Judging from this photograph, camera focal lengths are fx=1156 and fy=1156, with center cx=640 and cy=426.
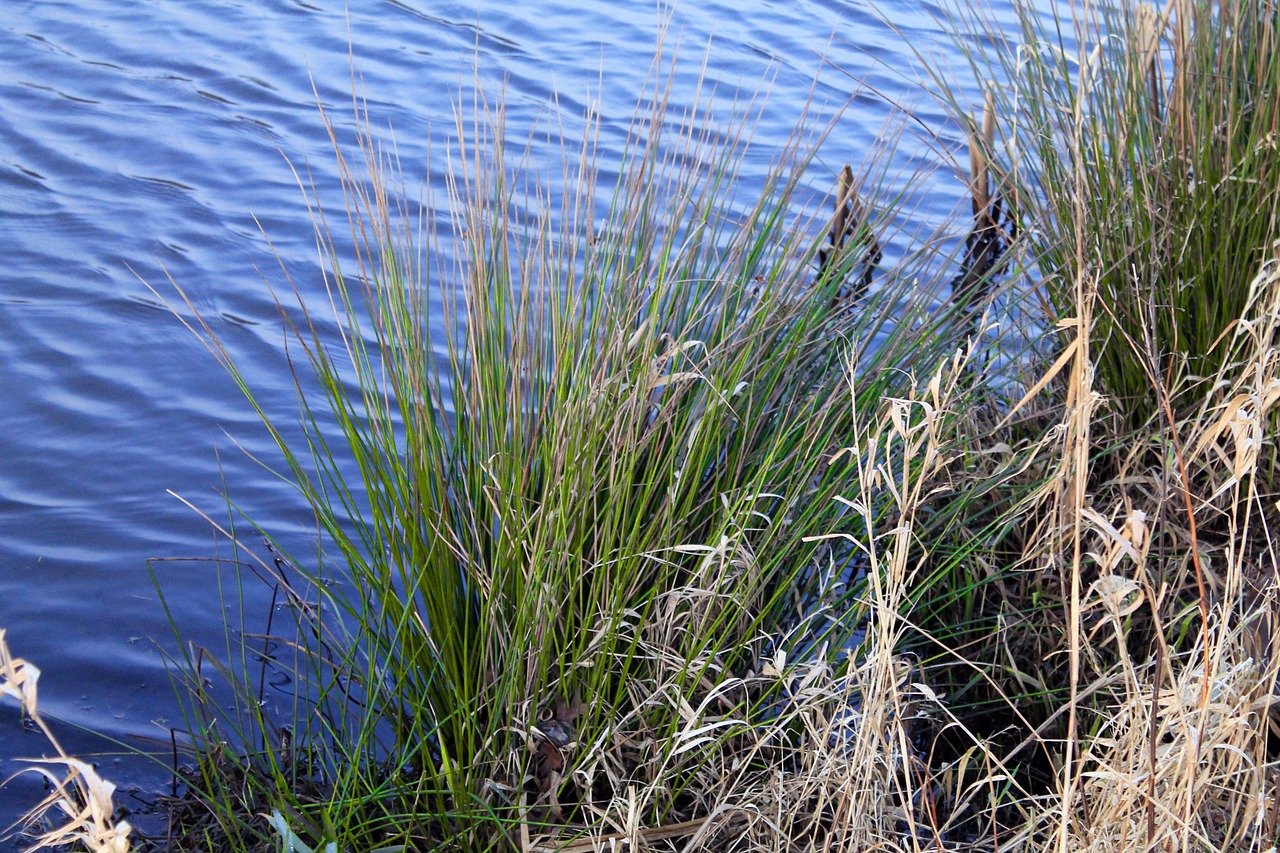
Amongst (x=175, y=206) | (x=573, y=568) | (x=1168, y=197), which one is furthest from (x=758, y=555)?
(x=175, y=206)

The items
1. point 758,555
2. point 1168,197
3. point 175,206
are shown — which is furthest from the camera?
point 175,206

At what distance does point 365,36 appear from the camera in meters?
5.23

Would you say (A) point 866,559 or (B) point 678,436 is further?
(A) point 866,559

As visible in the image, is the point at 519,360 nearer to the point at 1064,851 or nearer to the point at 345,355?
the point at 1064,851

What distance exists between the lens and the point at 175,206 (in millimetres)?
3797

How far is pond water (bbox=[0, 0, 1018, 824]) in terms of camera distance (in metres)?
2.44

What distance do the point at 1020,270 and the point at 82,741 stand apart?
1978 mm

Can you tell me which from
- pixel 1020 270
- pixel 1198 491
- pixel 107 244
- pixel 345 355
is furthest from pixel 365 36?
pixel 1198 491

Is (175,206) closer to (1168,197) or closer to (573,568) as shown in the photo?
(573,568)

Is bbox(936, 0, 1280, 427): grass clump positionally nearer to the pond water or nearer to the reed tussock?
the reed tussock

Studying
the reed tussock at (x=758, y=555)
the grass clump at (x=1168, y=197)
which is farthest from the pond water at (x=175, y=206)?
the grass clump at (x=1168, y=197)

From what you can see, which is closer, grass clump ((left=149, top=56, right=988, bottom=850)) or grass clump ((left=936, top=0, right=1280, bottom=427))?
grass clump ((left=149, top=56, right=988, bottom=850))

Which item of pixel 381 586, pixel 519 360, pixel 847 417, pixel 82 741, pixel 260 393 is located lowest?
pixel 82 741

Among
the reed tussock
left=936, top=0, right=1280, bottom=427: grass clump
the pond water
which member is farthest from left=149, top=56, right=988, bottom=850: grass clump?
left=936, top=0, right=1280, bottom=427: grass clump
